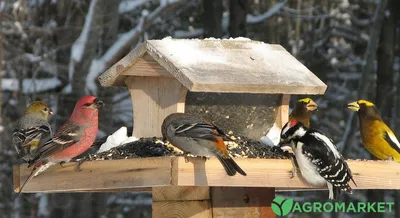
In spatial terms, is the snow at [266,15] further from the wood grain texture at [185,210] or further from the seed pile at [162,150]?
the wood grain texture at [185,210]

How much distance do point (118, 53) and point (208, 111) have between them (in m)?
7.11

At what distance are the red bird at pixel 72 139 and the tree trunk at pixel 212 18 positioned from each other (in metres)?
7.53

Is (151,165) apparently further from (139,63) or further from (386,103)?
(386,103)

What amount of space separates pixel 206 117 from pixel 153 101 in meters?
0.38

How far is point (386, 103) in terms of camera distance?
48.1 feet

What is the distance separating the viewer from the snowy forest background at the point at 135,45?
1400 cm

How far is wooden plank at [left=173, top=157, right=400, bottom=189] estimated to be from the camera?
5.59 m

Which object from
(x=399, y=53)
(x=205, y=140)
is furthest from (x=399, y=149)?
(x=399, y=53)

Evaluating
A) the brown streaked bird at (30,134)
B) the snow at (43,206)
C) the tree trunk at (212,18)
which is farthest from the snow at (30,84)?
the brown streaked bird at (30,134)

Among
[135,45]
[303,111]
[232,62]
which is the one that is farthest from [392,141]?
[135,45]

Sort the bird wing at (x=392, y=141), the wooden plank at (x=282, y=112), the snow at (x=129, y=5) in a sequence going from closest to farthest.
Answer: the wooden plank at (x=282, y=112)
the bird wing at (x=392, y=141)
the snow at (x=129, y=5)

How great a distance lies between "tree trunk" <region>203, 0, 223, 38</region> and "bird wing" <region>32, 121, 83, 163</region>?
24.9ft

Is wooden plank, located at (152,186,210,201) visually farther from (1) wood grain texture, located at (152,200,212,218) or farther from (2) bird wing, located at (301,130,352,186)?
(2) bird wing, located at (301,130,352,186)

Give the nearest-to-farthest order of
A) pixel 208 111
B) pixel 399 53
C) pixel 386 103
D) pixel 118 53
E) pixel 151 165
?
pixel 151 165
pixel 208 111
pixel 118 53
pixel 386 103
pixel 399 53
